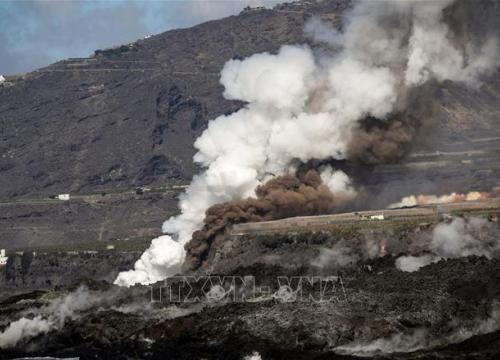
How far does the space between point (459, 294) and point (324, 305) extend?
10.6m

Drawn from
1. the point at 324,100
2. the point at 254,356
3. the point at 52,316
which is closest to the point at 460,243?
the point at 324,100

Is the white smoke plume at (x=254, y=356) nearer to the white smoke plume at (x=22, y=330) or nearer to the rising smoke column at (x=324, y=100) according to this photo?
the white smoke plume at (x=22, y=330)

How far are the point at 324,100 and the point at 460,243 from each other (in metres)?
28.6

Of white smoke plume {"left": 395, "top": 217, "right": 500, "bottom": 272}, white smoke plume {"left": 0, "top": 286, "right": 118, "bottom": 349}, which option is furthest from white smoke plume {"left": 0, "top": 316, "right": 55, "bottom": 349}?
white smoke plume {"left": 395, "top": 217, "right": 500, "bottom": 272}

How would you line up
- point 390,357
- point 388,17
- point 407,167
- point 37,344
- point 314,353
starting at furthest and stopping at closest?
1. point 407,167
2. point 388,17
3. point 37,344
4. point 314,353
5. point 390,357

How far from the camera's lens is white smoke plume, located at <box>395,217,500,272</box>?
116688mm

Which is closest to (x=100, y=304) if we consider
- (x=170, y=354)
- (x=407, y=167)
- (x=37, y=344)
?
(x=37, y=344)

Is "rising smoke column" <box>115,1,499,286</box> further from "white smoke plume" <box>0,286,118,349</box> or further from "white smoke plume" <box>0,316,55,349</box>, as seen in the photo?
"white smoke plume" <box>0,316,55,349</box>

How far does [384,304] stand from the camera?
94.2 metres

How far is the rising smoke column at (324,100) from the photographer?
431ft

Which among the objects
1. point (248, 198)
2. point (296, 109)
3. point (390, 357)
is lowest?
point (390, 357)

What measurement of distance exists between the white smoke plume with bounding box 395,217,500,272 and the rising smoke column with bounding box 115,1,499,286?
1760cm

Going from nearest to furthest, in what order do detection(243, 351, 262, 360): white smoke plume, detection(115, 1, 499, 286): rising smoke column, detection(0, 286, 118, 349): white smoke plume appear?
1. detection(243, 351, 262, 360): white smoke plume
2. detection(0, 286, 118, 349): white smoke plume
3. detection(115, 1, 499, 286): rising smoke column

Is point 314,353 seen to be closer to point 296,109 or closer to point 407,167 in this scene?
point 296,109
